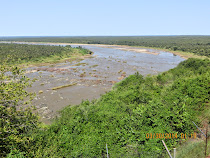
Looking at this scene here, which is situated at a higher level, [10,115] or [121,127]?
[10,115]

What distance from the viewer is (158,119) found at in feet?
41.5

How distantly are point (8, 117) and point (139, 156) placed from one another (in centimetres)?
814

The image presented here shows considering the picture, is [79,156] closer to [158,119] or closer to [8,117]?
[8,117]

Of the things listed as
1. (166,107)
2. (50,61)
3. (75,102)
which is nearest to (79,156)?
(166,107)
